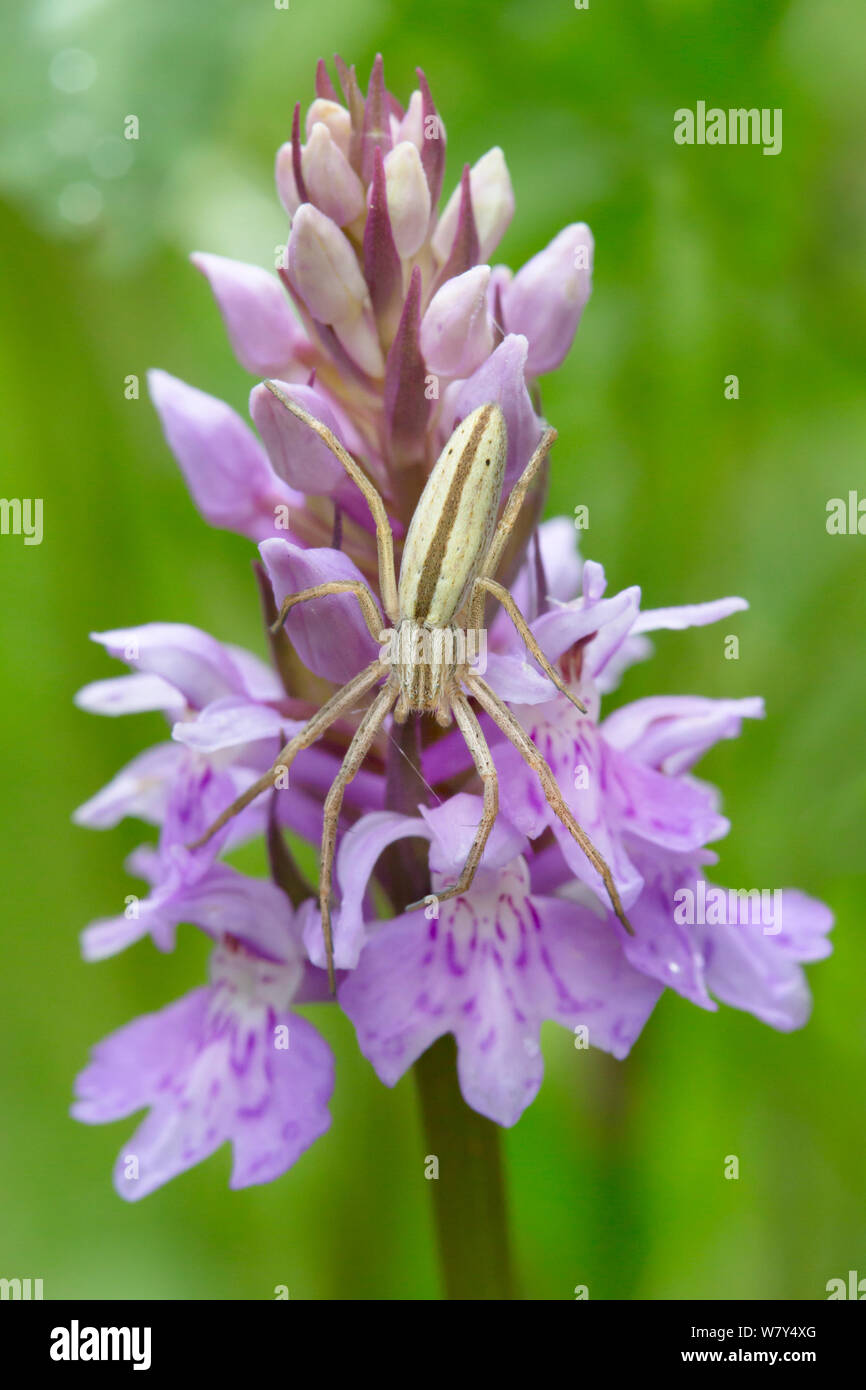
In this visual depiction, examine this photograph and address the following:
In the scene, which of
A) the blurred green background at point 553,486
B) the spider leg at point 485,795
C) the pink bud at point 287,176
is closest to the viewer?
the spider leg at point 485,795

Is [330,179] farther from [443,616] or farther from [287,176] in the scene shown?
[443,616]

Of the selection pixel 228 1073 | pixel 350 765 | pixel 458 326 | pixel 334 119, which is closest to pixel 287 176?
pixel 334 119

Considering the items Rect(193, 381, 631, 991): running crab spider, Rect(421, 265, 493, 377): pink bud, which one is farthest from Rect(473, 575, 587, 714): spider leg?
Rect(421, 265, 493, 377): pink bud

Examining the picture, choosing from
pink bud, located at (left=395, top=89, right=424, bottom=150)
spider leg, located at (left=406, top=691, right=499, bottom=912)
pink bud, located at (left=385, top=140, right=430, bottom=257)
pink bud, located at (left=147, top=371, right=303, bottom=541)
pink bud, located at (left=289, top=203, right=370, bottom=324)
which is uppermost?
pink bud, located at (left=395, top=89, right=424, bottom=150)

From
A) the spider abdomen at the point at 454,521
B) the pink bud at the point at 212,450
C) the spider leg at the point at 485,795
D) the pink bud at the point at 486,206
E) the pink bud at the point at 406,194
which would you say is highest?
the pink bud at the point at 486,206

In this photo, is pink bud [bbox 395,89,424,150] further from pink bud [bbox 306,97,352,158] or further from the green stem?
the green stem

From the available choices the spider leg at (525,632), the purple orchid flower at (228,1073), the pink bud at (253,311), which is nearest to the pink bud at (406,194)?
the pink bud at (253,311)

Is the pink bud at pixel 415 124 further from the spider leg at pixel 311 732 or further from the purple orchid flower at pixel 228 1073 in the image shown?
the purple orchid flower at pixel 228 1073
